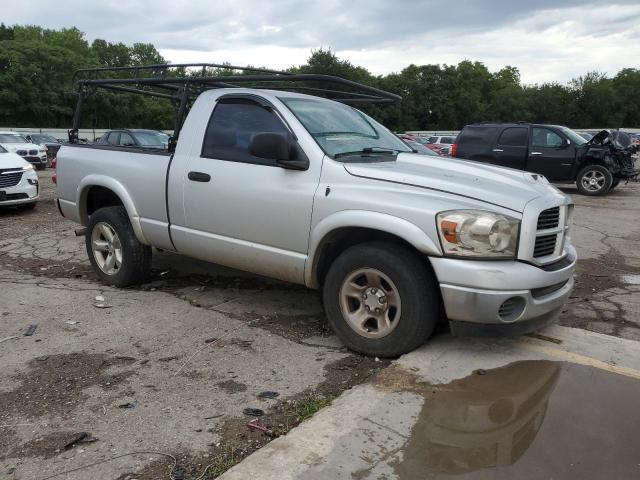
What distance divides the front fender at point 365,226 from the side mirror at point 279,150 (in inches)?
19.6

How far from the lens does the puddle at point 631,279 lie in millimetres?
6094

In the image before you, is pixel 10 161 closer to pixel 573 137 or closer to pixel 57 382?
pixel 57 382

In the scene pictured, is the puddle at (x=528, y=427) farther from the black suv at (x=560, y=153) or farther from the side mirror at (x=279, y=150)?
the black suv at (x=560, y=153)

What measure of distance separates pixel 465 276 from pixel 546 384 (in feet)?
2.67

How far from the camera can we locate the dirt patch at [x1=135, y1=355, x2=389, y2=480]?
2.72 m

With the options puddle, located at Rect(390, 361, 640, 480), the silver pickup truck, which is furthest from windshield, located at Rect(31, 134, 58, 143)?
puddle, located at Rect(390, 361, 640, 480)

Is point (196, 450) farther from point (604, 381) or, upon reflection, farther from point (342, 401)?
point (604, 381)

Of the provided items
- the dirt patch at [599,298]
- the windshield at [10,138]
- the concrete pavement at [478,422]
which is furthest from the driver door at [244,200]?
the windshield at [10,138]

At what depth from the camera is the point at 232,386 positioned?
3578 mm

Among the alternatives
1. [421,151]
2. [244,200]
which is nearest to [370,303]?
Answer: [244,200]

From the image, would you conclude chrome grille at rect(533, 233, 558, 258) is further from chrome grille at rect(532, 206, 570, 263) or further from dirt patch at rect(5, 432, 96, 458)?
dirt patch at rect(5, 432, 96, 458)

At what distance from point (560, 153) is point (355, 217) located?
41.6 ft

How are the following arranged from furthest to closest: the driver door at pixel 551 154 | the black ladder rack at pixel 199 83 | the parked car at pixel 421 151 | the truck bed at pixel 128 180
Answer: the driver door at pixel 551 154 → the truck bed at pixel 128 180 → the parked car at pixel 421 151 → the black ladder rack at pixel 199 83

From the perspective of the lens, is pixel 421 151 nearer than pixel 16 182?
Yes
